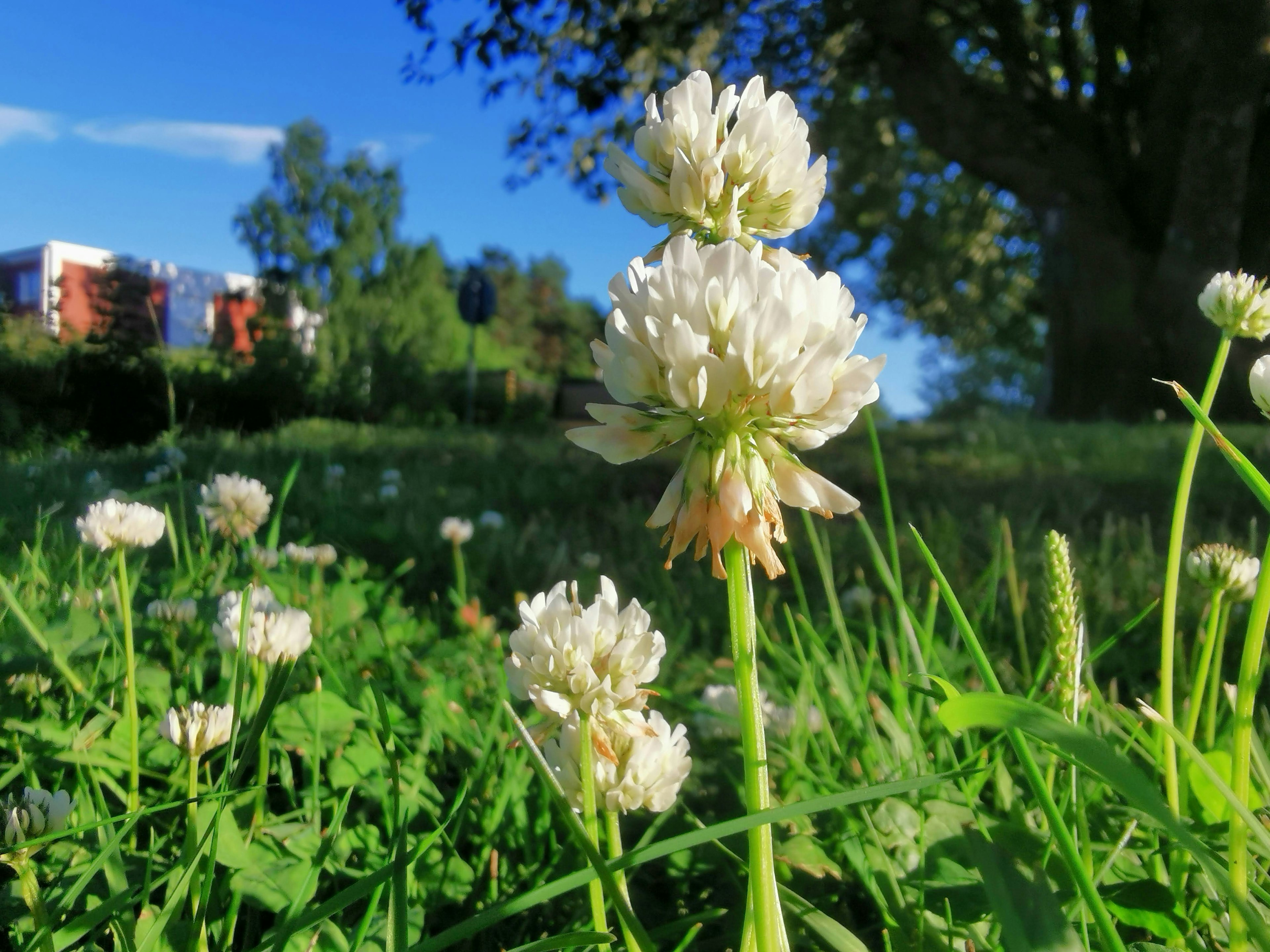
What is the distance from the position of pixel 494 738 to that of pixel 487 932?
0.27 meters

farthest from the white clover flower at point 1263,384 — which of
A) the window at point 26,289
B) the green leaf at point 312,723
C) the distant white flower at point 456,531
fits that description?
the window at point 26,289

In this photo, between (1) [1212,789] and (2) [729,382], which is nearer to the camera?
(2) [729,382]

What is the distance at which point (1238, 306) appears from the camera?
2.91ft

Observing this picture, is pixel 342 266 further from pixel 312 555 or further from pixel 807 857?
pixel 807 857

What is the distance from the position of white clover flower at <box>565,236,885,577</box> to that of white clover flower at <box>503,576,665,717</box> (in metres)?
0.11

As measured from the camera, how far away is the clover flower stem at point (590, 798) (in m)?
0.67

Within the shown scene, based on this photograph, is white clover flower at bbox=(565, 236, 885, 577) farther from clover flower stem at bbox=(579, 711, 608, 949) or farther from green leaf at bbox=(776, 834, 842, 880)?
green leaf at bbox=(776, 834, 842, 880)

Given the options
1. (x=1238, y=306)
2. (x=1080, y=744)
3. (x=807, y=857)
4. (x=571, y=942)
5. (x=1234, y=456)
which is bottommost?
(x=807, y=857)

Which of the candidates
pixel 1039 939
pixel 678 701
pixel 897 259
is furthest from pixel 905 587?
pixel 897 259

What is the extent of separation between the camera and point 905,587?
2.56 meters

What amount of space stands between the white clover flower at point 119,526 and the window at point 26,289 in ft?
1.88

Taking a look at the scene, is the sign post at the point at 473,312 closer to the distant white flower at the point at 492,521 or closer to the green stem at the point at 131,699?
the distant white flower at the point at 492,521

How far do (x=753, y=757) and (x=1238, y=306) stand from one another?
0.71 metres

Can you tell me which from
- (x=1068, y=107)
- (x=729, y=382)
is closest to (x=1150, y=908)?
(x=729, y=382)
